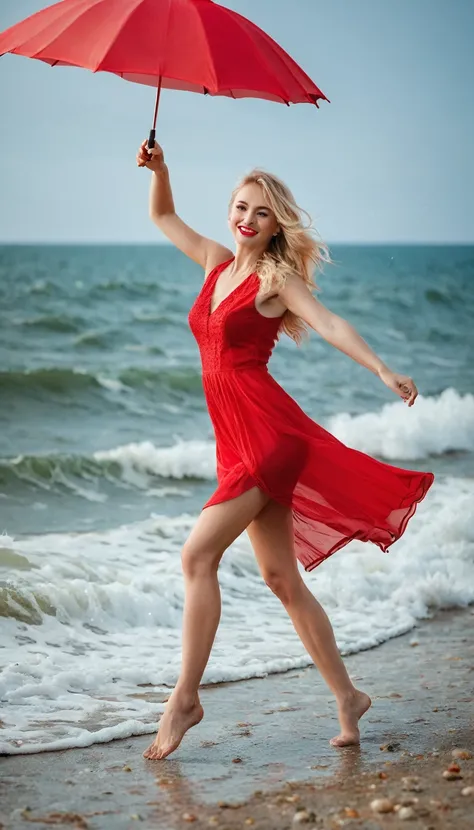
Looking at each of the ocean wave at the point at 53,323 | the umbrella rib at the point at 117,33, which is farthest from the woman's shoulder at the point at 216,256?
the ocean wave at the point at 53,323

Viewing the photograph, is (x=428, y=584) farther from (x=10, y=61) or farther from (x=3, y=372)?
(x=10, y=61)

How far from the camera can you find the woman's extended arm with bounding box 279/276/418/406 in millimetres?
2910

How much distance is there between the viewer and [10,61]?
17969 mm

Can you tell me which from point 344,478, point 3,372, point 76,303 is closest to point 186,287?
point 76,303

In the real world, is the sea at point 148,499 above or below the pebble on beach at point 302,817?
below

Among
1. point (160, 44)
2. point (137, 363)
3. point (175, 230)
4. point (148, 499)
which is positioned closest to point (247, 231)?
point (175, 230)

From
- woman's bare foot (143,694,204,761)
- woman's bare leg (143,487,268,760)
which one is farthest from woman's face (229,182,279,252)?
woman's bare foot (143,694,204,761)

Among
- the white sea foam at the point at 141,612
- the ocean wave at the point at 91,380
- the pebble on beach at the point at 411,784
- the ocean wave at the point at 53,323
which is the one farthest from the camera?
the ocean wave at the point at 53,323

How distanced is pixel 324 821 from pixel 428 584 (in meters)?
2.99

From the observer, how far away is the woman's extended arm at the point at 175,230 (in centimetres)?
342

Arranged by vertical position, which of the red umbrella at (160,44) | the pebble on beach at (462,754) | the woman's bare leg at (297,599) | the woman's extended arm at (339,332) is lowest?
the pebble on beach at (462,754)

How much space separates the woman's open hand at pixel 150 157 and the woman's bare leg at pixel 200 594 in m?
1.02

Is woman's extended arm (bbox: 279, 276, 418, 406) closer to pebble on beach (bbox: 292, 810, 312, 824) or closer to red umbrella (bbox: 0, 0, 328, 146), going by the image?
red umbrella (bbox: 0, 0, 328, 146)

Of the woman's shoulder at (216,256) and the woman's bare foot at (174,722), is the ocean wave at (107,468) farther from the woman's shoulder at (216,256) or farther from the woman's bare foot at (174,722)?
the woman's bare foot at (174,722)
